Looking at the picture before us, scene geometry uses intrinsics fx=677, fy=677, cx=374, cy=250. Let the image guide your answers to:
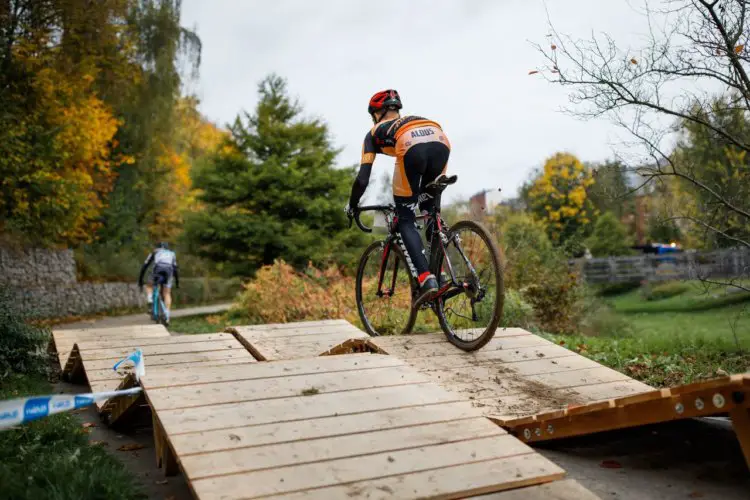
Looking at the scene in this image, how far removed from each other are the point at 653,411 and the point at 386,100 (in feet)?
11.3

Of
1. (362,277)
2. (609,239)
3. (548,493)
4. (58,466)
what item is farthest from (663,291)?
(58,466)

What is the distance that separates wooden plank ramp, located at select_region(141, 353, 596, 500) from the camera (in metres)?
3.07

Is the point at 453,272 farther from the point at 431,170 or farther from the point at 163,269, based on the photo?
the point at 163,269

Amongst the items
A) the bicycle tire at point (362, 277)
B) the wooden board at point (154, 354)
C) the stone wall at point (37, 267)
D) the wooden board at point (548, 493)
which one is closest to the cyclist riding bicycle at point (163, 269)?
the wooden board at point (154, 354)

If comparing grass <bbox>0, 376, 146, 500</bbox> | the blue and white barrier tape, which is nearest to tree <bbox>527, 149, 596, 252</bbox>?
grass <bbox>0, 376, 146, 500</bbox>

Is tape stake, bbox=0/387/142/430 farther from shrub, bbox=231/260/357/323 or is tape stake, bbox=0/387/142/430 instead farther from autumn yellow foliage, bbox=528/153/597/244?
autumn yellow foliage, bbox=528/153/597/244

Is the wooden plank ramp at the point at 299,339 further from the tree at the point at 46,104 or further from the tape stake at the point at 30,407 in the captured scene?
the tree at the point at 46,104

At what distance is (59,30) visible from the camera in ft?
57.7

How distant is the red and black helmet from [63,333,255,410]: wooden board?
2.44m

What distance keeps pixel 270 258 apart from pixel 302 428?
16.6 m

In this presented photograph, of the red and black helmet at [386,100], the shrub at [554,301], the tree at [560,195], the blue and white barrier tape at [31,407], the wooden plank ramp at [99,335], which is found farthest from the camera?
the tree at [560,195]

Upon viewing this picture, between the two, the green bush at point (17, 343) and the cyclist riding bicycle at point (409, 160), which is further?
the green bush at point (17, 343)

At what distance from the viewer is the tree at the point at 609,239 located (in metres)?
44.2

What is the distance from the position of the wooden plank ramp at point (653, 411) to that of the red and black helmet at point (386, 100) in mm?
2882
